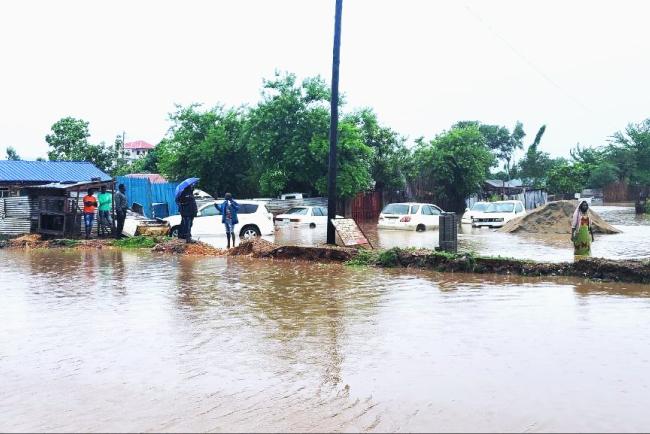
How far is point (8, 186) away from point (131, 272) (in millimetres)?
25104

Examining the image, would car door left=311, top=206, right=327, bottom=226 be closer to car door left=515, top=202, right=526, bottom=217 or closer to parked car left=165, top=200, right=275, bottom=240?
parked car left=165, top=200, right=275, bottom=240

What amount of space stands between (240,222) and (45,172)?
68.1ft

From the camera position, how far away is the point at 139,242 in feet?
64.1

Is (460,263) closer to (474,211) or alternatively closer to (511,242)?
(511,242)

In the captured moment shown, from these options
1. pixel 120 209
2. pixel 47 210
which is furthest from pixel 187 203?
pixel 47 210

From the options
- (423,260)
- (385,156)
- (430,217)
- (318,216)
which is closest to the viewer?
(423,260)

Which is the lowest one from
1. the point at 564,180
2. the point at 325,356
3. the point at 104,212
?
the point at 325,356

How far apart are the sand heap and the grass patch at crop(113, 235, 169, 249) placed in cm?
1482

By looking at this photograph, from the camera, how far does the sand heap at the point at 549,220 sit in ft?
89.1

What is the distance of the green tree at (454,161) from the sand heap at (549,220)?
14397mm

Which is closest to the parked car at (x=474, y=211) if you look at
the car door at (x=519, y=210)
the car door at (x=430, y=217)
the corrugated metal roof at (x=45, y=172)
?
the car door at (x=519, y=210)

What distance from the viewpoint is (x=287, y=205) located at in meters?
32.5

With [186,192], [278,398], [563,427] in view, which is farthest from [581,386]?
[186,192]

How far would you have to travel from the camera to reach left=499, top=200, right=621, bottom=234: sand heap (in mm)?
27172
